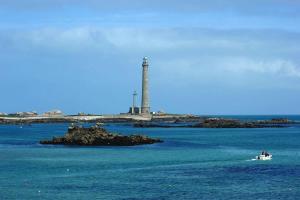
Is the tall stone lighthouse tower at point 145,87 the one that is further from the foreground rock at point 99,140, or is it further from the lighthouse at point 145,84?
the foreground rock at point 99,140

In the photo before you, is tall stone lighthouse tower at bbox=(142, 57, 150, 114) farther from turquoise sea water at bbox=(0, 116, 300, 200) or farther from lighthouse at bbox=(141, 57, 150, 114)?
turquoise sea water at bbox=(0, 116, 300, 200)

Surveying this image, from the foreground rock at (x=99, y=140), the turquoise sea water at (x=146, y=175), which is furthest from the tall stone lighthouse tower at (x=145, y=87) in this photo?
the turquoise sea water at (x=146, y=175)

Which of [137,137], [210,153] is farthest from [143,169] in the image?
[137,137]

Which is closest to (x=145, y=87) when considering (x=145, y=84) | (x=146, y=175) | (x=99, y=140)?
(x=145, y=84)

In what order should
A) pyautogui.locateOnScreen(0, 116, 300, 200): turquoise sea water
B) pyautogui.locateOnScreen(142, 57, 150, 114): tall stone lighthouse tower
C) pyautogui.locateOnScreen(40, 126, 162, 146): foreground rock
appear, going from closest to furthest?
pyautogui.locateOnScreen(0, 116, 300, 200): turquoise sea water
pyautogui.locateOnScreen(40, 126, 162, 146): foreground rock
pyautogui.locateOnScreen(142, 57, 150, 114): tall stone lighthouse tower

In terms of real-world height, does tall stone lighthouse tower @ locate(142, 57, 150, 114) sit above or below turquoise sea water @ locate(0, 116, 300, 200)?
above

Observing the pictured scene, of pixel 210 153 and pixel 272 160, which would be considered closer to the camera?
pixel 272 160

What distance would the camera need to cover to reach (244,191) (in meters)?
39.3

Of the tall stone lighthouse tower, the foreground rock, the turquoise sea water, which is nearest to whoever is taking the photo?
the turquoise sea water

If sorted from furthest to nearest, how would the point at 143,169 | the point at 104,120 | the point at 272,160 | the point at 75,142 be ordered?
the point at 104,120, the point at 75,142, the point at 272,160, the point at 143,169

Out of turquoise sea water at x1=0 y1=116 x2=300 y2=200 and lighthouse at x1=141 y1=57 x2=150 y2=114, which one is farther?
lighthouse at x1=141 y1=57 x2=150 y2=114

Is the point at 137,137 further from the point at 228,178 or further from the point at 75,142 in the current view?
the point at 228,178

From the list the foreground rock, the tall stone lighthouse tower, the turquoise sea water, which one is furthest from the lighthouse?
the turquoise sea water

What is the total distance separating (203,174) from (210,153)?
21.8 metres
